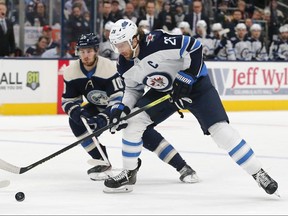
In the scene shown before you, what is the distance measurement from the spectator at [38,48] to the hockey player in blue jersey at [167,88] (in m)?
5.84

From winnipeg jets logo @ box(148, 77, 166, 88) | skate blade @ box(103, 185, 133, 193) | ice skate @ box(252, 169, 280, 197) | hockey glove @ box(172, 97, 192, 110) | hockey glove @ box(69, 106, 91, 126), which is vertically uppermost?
winnipeg jets logo @ box(148, 77, 166, 88)

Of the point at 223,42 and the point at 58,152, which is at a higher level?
the point at 58,152

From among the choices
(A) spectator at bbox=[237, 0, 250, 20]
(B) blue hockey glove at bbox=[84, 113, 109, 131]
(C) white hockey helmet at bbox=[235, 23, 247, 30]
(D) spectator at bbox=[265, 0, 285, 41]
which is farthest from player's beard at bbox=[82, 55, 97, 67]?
(D) spectator at bbox=[265, 0, 285, 41]

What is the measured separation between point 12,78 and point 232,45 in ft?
11.8

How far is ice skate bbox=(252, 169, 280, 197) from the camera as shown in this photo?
A: 4475mm

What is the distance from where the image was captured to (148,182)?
518 centimetres

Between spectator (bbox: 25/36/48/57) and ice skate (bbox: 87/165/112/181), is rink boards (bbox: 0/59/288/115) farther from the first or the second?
ice skate (bbox: 87/165/112/181)

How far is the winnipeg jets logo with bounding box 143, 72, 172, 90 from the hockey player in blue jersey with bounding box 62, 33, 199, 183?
1.10ft

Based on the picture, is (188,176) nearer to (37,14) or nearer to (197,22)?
(37,14)

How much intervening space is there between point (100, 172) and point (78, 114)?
15.6 inches

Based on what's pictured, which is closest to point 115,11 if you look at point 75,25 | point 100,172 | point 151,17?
point 151,17

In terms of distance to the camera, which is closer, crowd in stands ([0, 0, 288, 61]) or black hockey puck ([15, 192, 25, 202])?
black hockey puck ([15, 192, 25, 202])

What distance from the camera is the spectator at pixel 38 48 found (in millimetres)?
10599

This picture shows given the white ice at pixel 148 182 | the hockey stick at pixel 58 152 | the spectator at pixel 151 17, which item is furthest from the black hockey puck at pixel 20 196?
the spectator at pixel 151 17
